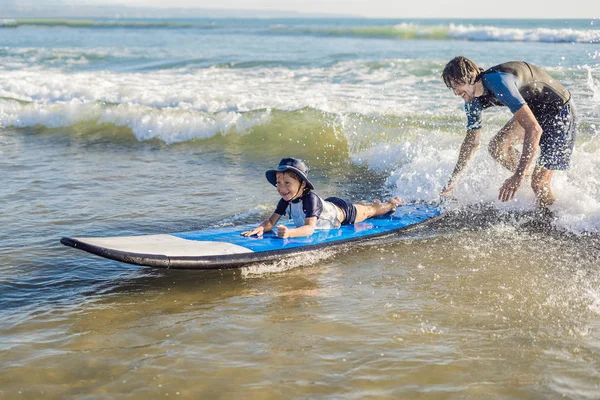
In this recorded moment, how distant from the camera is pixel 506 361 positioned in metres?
3.42

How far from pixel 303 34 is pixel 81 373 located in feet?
119

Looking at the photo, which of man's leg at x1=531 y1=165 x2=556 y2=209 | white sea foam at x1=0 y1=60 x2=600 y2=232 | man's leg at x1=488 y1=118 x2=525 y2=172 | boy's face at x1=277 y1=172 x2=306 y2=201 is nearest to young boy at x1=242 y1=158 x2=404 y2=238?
boy's face at x1=277 y1=172 x2=306 y2=201

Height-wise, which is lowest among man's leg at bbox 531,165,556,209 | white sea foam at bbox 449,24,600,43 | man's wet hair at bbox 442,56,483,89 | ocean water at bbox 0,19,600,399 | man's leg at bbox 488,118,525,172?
ocean water at bbox 0,19,600,399

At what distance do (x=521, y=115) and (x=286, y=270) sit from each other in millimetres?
2208

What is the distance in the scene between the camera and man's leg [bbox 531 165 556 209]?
5.83 meters

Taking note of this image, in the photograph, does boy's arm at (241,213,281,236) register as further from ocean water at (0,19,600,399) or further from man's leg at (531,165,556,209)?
man's leg at (531,165,556,209)

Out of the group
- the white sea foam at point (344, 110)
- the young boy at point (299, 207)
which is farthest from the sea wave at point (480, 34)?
the young boy at point (299, 207)

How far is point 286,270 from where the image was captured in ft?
16.7

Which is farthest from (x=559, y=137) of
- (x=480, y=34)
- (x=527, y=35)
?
(x=480, y=34)

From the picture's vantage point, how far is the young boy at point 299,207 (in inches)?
206

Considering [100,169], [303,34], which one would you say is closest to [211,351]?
[100,169]

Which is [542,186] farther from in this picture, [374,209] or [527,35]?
[527,35]

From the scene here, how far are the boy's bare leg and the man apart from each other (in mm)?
584

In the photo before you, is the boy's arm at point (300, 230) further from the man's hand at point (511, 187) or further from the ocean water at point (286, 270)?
the man's hand at point (511, 187)
